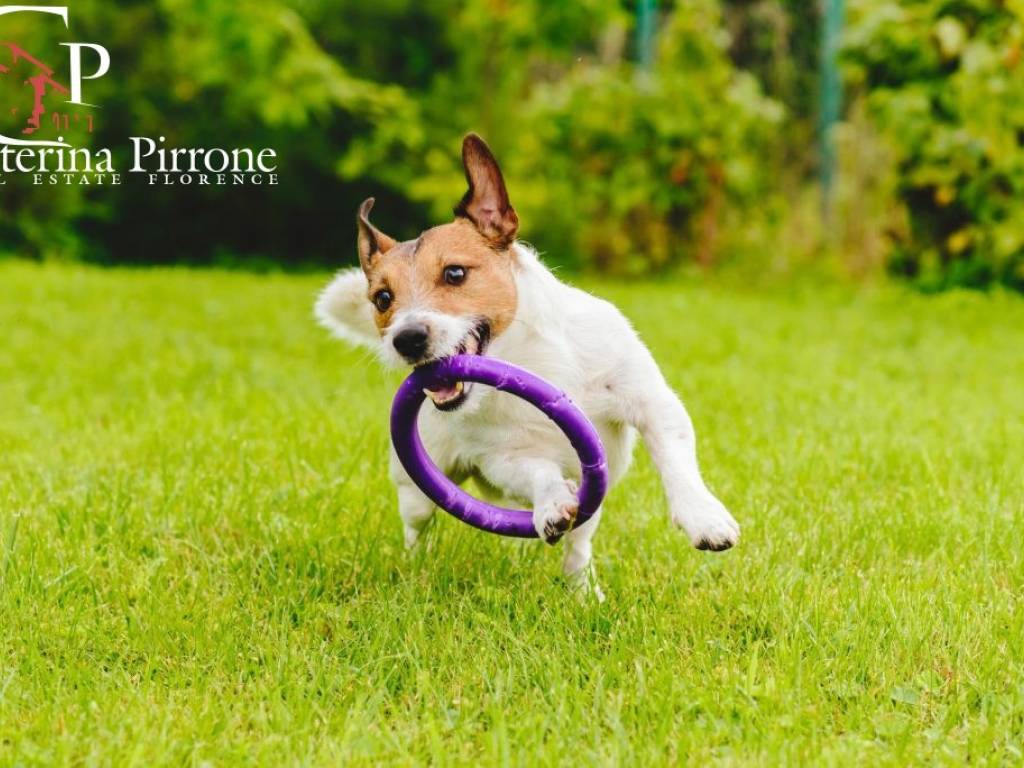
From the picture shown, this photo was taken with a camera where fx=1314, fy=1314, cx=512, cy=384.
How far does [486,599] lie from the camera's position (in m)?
3.45

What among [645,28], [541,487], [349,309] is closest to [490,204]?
[349,309]

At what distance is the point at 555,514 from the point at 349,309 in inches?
46.3

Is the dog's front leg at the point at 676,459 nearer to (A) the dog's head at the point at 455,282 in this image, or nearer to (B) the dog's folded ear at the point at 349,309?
(A) the dog's head at the point at 455,282

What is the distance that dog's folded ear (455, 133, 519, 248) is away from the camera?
11.5ft

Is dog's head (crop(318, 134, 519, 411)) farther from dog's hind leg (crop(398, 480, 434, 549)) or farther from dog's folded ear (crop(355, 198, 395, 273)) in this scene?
dog's hind leg (crop(398, 480, 434, 549))

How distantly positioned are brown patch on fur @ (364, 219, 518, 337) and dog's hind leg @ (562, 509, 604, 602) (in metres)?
0.62

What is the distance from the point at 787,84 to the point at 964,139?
4.21 m

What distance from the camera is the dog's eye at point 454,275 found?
132 inches

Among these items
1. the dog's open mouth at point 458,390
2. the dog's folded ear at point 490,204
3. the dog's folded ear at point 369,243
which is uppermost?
the dog's folded ear at point 490,204

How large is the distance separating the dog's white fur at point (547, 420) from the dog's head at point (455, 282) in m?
0.02

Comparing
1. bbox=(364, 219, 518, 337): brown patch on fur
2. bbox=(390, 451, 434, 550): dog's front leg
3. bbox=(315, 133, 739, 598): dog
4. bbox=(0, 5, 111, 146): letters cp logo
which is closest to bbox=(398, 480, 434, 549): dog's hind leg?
bbox=(390, 451, 434, 550): dog's front leg

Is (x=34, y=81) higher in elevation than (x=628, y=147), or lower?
lower

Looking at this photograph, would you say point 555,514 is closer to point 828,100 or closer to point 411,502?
point 411,502

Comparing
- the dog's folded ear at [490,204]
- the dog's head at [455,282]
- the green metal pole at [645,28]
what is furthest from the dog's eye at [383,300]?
the green metal pole at [645,28]
